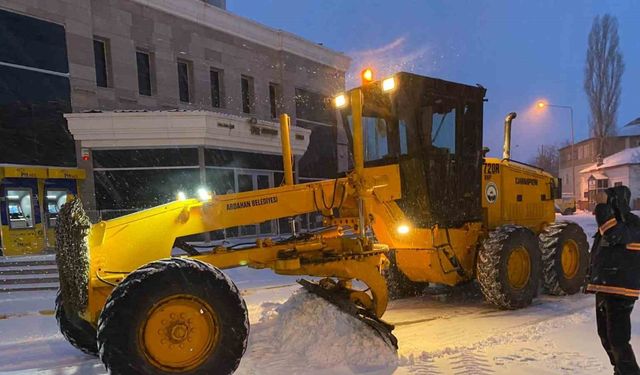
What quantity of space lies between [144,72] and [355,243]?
13390 mm

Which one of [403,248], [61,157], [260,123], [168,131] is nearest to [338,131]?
[260,123]

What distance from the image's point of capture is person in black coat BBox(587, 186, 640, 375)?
12.8ft

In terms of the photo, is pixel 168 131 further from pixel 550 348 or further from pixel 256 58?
pixel 550 348

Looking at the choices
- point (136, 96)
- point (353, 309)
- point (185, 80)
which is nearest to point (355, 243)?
point (353, 309)

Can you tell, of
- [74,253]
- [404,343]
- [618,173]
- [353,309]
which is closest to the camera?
[74,253]

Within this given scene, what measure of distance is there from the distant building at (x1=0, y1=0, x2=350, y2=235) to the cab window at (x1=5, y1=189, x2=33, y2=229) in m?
0.89

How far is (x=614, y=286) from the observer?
394cm

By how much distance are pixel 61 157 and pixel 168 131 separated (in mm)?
3055

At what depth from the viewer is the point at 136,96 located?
1589cm

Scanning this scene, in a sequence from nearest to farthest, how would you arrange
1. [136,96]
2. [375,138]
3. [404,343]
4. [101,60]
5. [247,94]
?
[404,343] < [375,138] < [101,60] < [136,96] < [247,94]

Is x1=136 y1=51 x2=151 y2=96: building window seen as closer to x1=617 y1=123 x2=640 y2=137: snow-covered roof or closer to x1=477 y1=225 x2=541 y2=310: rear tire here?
x1=477 y1=225 x2=541 y2=310: rear tire

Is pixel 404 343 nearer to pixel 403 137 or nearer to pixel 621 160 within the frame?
pixel 403 137

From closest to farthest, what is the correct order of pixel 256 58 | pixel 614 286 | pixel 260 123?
pixel 614 286 < pixel 260 123 < pixel 256 58

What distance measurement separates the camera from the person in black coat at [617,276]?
3908mm
